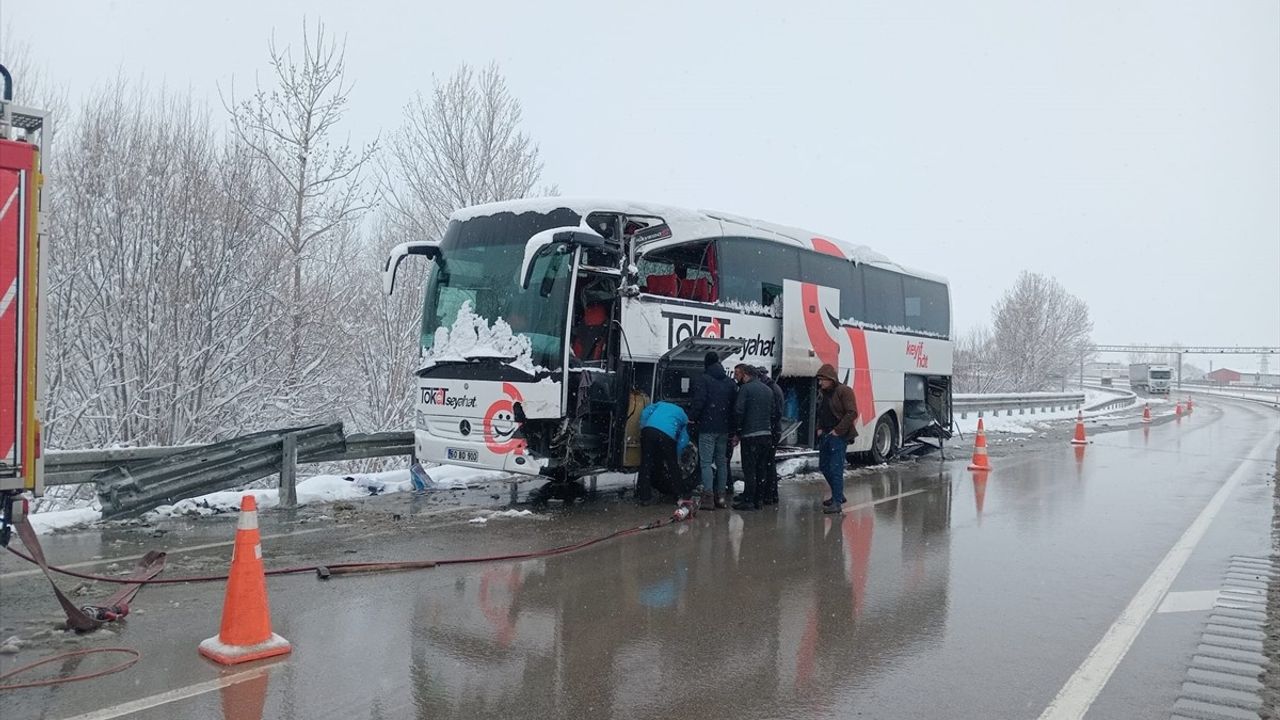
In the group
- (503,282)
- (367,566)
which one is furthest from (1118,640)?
(503,282)

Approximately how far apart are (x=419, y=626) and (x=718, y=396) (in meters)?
5.66

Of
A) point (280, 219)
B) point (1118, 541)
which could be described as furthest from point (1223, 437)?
point (280, 219)

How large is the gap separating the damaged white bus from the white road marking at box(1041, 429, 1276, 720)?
5568mm

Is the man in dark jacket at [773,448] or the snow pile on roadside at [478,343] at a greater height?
the snow pile on roadside at [478,343]

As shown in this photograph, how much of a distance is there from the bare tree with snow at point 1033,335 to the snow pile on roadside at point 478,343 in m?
49.9

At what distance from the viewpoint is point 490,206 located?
10555 millimetres

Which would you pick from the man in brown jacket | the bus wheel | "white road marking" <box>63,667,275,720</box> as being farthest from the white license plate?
the bus wheel

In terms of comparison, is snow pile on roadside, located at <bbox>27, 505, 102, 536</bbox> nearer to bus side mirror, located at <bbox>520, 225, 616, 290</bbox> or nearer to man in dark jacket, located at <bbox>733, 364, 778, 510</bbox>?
bus side mirror, located at <bbox>520, 225, 616, 290</bbox>

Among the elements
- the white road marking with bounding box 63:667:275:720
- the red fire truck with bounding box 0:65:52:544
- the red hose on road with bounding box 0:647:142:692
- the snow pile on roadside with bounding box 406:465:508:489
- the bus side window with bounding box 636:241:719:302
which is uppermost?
the bus side window with bounding box 636:241:719:302

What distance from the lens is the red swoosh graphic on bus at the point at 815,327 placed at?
13.4 m

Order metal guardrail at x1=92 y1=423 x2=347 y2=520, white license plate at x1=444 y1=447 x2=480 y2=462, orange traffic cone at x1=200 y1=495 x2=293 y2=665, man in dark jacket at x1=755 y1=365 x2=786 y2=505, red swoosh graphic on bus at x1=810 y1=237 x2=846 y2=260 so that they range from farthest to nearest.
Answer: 1. red swoosh graphic on bus at x1=810 y1=237 x2=846 y2=260
2. man in dark jacket at x1=755 y1=365 x2=786 y2=505
3. white license plate at x1=444 y1=447 x2=480 y2=462
4. metal guardrail at x1=92 y1=423 x2=347 y2=520
5. orange traffic cone at x1=200 y1=495 x2=293 y2=665

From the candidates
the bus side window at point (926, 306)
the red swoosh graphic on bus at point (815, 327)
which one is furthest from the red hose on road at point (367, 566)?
the bus side window at point (926, 306)

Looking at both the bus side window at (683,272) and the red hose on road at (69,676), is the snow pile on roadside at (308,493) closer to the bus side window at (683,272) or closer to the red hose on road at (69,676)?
the red hose on road at (69,676)

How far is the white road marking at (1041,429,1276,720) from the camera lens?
4.42 m
